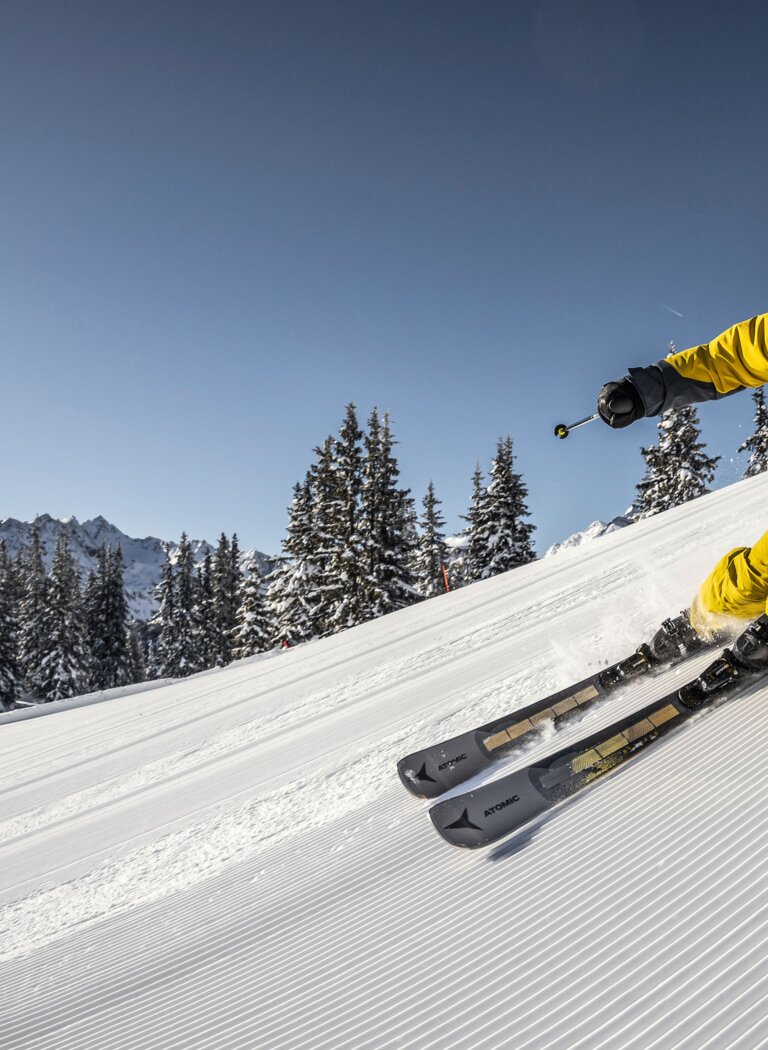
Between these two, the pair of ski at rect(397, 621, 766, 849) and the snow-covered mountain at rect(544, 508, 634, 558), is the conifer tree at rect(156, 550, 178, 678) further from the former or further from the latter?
the pair of ski at rect(397, 621, 766, 849)

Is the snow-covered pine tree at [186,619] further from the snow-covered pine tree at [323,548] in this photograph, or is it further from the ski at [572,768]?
the ski at [572,768]

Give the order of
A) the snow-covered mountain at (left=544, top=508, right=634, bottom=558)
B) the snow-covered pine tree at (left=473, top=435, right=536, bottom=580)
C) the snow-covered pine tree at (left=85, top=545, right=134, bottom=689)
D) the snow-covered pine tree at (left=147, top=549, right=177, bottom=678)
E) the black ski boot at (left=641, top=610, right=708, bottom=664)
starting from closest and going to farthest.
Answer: the black ski boot at (left=641, top=610, right=708, bottom=664) < the snow-covered mountain at (left=544, top=508, right=634, bottom=558) < the snow-covered pine tree at (left=473, top=435, right=536, bottom=580) < the snow-covered pine tree at (left=85, top=545, right=134, bottom=689) < the snow-covered pine tree at (left=147, top=549, right=177, bottom=678)

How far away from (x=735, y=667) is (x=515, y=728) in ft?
3.98

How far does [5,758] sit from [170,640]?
39365mm

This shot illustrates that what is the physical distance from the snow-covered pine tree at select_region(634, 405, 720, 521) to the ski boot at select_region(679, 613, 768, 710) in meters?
24.6

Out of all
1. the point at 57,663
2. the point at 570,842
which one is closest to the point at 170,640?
the point at 57,663

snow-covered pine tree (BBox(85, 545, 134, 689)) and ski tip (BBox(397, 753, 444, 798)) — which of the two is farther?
snow-covered pine tree (BBox(85, 545, 134, 689))

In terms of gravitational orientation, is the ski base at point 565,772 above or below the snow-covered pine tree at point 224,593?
below

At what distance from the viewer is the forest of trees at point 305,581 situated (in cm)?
2367

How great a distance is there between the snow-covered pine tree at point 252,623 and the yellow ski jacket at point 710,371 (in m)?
26.6

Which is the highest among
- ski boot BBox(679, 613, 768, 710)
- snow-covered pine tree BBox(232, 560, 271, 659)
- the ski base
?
snow-covered pine tree BBox(232, 560, 271, 659)

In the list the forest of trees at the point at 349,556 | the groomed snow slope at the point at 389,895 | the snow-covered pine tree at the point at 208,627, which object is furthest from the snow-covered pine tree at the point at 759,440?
the snow-covered pine tree at the point at 208,627

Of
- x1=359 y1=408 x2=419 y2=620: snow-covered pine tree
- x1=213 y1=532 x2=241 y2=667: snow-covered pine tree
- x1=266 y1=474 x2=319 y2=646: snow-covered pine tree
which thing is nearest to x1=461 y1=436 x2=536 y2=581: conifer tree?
x1=359 y1=408 x2=419 y2=620: snow-covered pine tree

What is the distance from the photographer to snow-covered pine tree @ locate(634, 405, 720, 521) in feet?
84.1
